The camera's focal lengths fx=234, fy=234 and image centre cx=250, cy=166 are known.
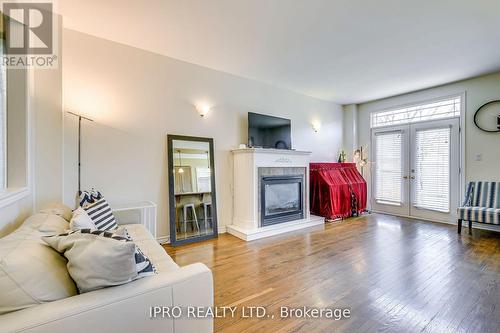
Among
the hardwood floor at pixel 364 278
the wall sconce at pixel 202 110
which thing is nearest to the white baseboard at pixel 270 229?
the hardwood floor at pixel 364 278

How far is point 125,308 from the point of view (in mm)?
972

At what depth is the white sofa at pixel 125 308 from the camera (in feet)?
2.75

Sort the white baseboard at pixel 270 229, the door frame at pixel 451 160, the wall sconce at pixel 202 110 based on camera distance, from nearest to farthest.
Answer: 1. the white baseboard at pixel 270 229
2. the wall sconce at pixel 202 110
3. the door frame at pixel 451 160

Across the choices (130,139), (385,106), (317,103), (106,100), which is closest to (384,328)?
(130,139)

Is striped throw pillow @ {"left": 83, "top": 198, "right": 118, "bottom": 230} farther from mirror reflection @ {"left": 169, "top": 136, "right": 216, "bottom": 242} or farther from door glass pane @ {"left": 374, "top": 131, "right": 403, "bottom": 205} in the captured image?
door glass pane @ {"left": 374, "top": 131, "right": 403, "bottom": 205}

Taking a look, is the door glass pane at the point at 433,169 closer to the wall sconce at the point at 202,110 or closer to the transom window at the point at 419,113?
Answer: the transom window at the point at 419,113

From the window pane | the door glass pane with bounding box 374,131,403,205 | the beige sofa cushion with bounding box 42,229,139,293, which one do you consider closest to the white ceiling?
the window pane

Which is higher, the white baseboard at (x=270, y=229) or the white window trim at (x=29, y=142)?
the white window trim at (x=29, y=142)

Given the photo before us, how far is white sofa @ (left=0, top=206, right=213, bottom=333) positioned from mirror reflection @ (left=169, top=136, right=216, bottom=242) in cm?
220

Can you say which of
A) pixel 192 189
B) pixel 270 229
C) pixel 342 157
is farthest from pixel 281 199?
pixel 342 157

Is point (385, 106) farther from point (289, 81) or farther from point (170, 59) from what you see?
point (170, 59)

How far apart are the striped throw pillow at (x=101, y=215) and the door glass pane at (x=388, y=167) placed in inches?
218

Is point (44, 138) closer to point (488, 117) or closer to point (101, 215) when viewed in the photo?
point (101, 215)

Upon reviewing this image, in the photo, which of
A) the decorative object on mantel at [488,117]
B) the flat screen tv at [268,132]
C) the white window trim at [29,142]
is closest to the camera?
the white window trim at [29,142]
